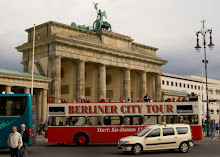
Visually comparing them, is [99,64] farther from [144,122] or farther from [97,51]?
[144,122]

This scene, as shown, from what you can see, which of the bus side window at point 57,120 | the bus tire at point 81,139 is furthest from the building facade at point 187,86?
the bus side window at point 57,120

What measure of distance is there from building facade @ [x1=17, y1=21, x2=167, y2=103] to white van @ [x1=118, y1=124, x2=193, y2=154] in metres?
29.3

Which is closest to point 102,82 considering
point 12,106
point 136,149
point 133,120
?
point 133,120

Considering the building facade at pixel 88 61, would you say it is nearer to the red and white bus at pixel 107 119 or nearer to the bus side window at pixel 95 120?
the red and white bus at pixel 107 119

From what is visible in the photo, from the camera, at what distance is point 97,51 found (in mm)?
52531

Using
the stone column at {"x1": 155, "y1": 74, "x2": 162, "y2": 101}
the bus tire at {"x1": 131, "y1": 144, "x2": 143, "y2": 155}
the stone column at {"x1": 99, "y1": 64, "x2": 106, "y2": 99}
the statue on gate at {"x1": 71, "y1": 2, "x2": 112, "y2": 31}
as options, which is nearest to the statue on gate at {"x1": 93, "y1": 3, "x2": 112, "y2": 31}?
the statue on gate at {"x1": 71, "y1": 2, "x2": 112, "y2": 31}

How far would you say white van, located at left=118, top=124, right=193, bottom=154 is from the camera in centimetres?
1695

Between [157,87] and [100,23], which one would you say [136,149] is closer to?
[100,23]

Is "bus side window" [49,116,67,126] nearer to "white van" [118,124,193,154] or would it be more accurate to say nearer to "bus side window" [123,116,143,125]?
"bus side window" [123,116,143,125]

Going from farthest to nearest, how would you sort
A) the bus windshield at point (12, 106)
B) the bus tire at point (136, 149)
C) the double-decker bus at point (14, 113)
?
1. the bus windshield at point (12, 106)
2. the double-decker bus at point (14, 113)
3. the bus tire at point (136, 149)

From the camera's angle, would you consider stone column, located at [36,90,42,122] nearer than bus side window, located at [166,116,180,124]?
No

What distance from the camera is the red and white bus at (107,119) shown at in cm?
2322

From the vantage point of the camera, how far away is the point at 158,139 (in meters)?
17.4

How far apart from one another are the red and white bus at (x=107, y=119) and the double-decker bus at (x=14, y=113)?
4.91 m
